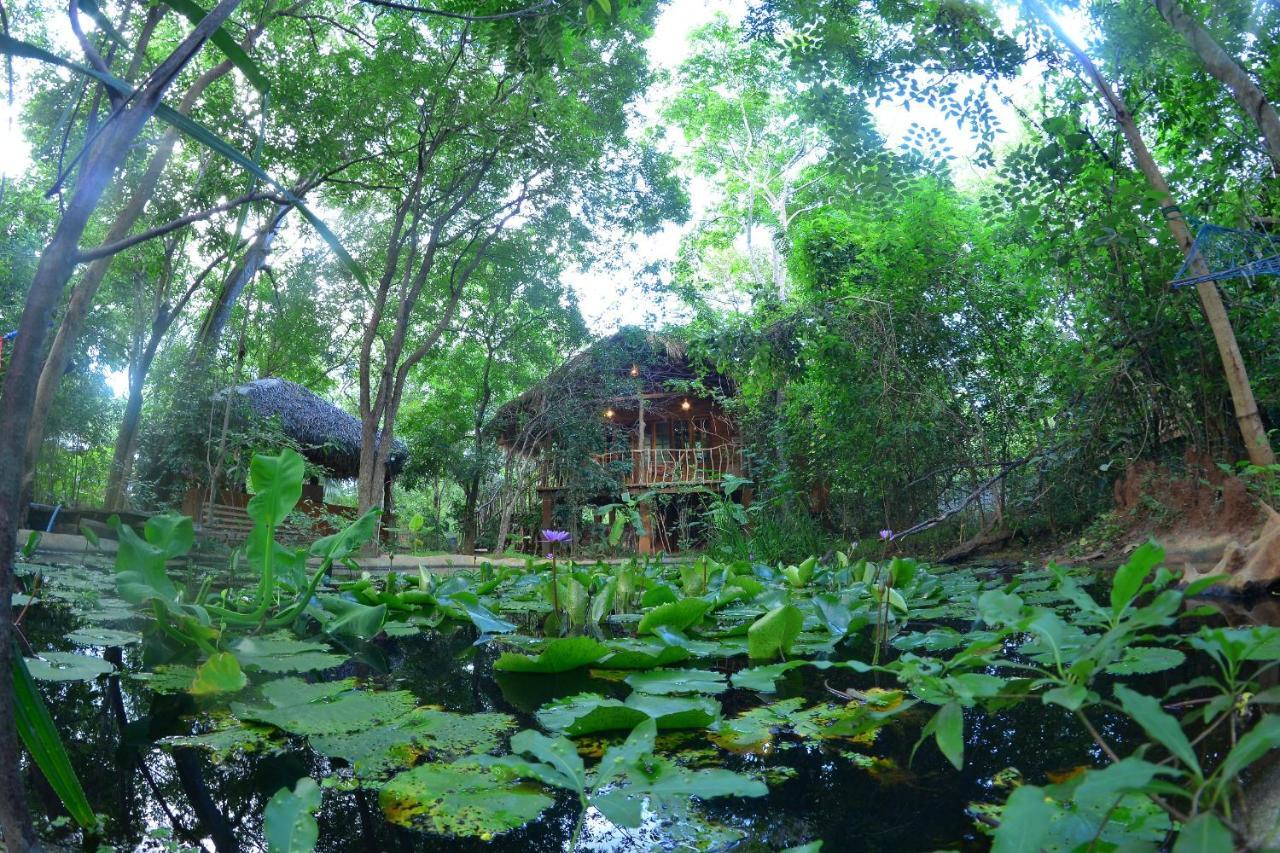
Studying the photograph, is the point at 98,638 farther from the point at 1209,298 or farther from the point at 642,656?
the point at 1209,298

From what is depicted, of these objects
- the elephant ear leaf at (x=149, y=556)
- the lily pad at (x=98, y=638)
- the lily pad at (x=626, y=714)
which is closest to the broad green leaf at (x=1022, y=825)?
the lily pad at (x=626, y=714)

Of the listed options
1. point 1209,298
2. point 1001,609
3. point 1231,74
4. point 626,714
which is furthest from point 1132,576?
point 1209,298

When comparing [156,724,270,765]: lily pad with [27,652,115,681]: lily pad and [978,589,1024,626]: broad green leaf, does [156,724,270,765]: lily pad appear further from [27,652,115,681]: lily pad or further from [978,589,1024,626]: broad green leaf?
[978,589,1024,626]: broad green leaf

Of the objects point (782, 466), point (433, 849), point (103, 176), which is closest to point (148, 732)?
point (433, 849)

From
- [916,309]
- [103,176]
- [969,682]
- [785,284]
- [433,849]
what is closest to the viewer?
[103,176]

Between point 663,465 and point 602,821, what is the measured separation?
43.9ft

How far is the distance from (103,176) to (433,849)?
0.61 metres

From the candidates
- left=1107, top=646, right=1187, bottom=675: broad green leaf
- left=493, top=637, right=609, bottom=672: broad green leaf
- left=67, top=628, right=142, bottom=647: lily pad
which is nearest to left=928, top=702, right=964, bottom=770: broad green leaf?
left=1107, top=646, right=1187, bottom=675: broad green leaf

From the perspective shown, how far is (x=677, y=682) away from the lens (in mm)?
1302

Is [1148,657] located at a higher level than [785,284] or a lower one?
lower

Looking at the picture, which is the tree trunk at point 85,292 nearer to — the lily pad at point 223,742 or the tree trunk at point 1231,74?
the lily pad at point 223,742

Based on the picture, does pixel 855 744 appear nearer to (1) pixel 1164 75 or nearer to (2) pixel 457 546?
(1) pixel 1164 75

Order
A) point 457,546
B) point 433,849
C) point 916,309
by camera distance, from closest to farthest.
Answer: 1. point 433,849
2. point 916,309
3. point 457,546

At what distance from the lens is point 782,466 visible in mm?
9359
